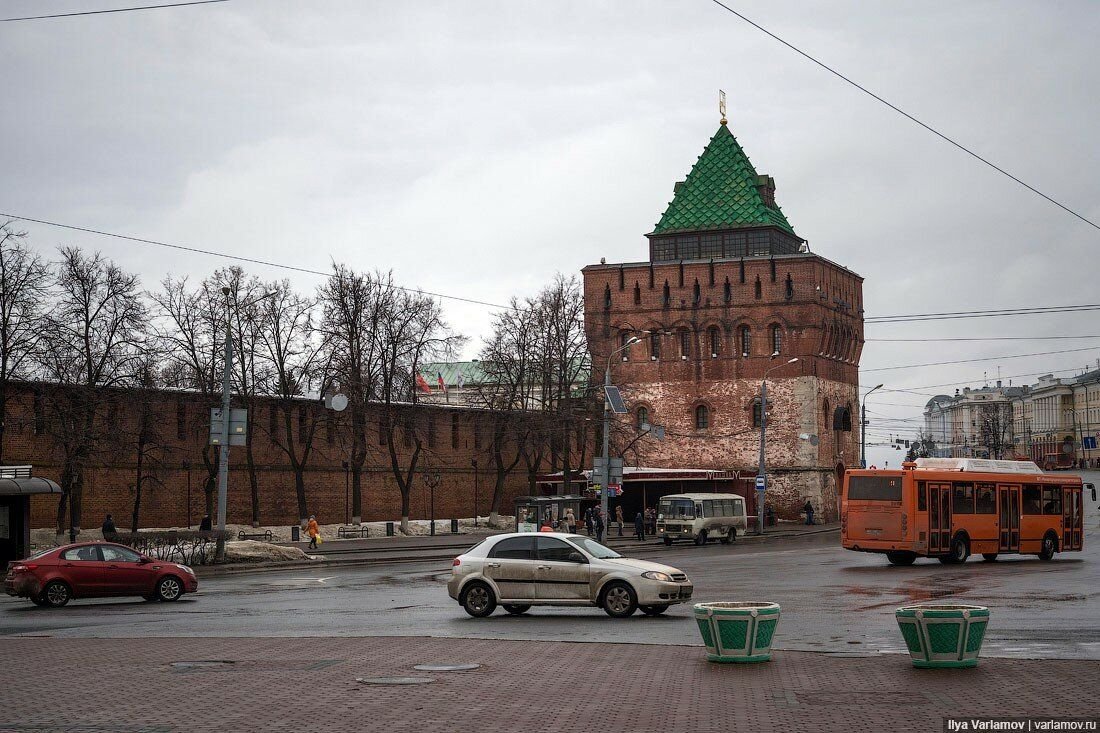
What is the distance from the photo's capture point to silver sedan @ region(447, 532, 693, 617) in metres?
19.2

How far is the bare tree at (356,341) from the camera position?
2188 inches

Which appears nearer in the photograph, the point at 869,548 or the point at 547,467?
the point at 869,548

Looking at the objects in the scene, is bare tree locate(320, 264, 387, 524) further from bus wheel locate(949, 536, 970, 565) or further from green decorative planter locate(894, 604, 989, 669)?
green decorative planter locate(894, 604, 989, 669)

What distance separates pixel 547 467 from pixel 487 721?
65709 mm

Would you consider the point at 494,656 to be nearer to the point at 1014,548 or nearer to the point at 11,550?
the point at 11,550

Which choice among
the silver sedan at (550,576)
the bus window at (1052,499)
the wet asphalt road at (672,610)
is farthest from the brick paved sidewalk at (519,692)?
the bus window at (1052,499)

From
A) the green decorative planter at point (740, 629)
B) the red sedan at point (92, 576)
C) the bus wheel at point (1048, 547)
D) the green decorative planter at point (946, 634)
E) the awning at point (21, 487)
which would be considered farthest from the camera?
the bus wheel at point (1048, 547)

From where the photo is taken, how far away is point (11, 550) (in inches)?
1273

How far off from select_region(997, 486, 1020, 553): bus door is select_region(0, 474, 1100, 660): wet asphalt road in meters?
1.34

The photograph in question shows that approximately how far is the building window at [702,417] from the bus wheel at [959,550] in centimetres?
3989

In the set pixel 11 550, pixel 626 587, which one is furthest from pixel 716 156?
pixel 626 587

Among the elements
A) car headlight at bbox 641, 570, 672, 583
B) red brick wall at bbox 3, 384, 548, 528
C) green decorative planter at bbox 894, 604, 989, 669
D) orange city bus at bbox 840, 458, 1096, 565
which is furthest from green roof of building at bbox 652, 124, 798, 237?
green decorative planter at bbox 894, 604, 989, 669

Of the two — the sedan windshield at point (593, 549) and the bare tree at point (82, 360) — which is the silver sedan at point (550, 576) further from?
the bare tree at point (82, 360)

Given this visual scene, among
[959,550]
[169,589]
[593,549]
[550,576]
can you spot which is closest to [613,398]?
[959,550]
